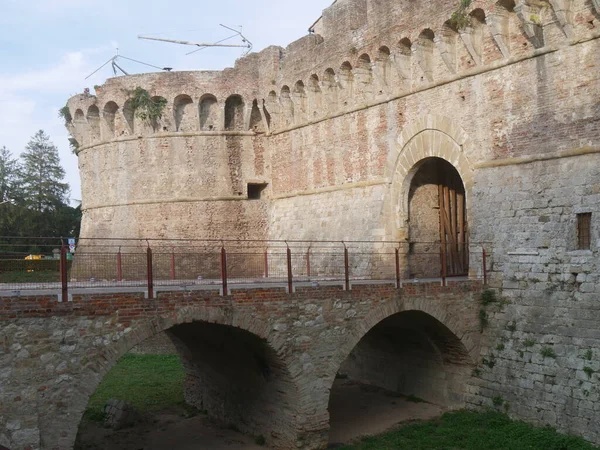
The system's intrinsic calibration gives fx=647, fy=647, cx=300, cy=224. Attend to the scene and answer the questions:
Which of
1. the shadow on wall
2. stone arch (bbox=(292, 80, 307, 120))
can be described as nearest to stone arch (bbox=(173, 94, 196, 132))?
stone arch (bbox=(292, 80, 307, 120))

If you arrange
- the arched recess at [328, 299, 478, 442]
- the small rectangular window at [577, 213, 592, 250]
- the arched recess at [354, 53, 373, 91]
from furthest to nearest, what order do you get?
the arched recess at [354, 53, 373, 91] < the arched recess at [328, 299, 478, 442] < the small rectangular window at [577, 213, 592, 250]

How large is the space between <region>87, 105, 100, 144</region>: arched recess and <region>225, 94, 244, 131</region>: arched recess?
4409 millimetres

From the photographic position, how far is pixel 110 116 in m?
21.4

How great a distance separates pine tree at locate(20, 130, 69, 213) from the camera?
121 feet

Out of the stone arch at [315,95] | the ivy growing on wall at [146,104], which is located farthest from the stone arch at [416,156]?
the ivy growing on wall at [146,104]

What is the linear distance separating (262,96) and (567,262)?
11684 millimetres

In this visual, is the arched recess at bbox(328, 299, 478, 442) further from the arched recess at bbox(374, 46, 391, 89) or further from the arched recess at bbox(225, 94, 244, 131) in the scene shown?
the arched recess at bbox(225, 94, 244, 131)

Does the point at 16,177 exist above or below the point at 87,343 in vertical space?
above

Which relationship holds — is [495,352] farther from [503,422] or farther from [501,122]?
[501,122]

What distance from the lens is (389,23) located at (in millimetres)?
16109

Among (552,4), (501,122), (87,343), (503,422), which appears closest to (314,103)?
(501,122)

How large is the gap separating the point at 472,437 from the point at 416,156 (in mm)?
6747

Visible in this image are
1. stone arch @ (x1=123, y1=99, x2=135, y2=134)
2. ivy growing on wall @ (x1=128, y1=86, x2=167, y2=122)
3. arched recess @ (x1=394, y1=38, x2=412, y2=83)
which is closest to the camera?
arched recess @ (x1=394, y1=38, x2=412, y2=83)

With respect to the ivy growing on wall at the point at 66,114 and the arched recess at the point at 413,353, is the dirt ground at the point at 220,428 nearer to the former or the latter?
the arched recess at the point at 413,353
